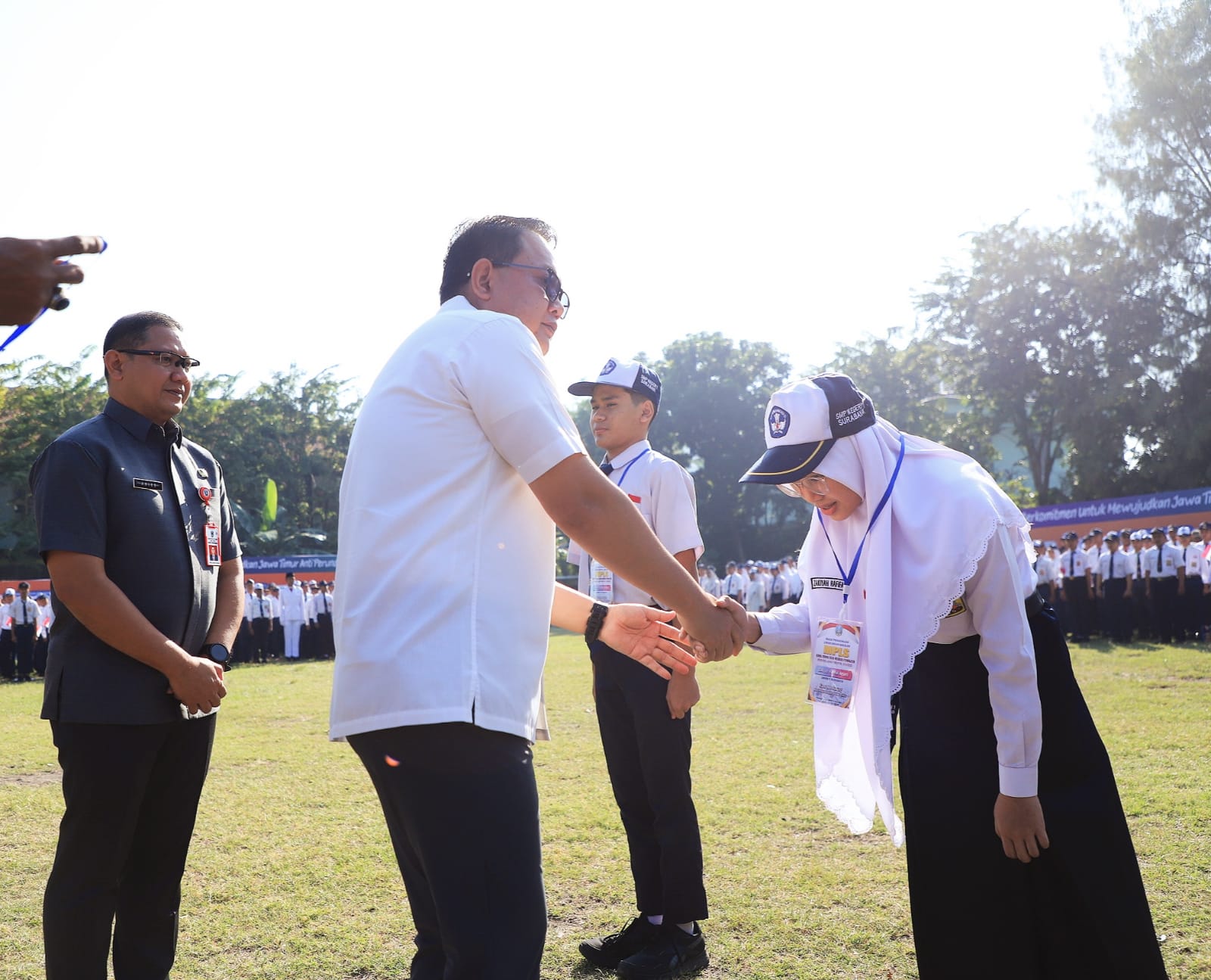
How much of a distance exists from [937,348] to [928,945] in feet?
128

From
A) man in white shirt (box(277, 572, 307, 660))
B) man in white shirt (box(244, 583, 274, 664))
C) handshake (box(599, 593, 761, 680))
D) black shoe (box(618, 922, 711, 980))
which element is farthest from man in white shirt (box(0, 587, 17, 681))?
handshake (box(599, 593, 761, 680))

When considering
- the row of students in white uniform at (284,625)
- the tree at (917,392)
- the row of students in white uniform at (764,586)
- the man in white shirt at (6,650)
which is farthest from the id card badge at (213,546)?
the tree at (917,392)

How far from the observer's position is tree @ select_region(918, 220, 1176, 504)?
32.9 m

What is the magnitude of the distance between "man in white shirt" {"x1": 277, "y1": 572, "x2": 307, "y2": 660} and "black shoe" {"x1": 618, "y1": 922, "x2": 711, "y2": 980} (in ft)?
70.5

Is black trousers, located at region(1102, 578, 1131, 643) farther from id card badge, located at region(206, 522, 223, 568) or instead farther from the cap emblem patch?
id card badge, located at region(206, 522, 223, 568)

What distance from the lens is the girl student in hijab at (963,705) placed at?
8.40 ft

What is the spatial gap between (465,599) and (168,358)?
1.90 meters

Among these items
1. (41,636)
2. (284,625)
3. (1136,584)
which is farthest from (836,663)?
(284,625)

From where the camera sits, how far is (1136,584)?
18.5m

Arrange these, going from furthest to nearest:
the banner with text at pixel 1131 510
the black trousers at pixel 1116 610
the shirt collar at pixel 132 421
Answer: the banner with text at pixel 1131 510
the black trousers at pixel 1116 610
the shirt collar at pixel 132 421

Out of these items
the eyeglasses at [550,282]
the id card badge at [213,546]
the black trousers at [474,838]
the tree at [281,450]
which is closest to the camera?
the black trousers at [474,838]

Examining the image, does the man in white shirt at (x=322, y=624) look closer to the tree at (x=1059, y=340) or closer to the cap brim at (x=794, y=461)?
the cap brim at (x=794, y=461)

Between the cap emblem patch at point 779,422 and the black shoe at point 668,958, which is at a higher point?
the cap emblem patch at point 779,422

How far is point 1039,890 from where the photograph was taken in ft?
8.70
